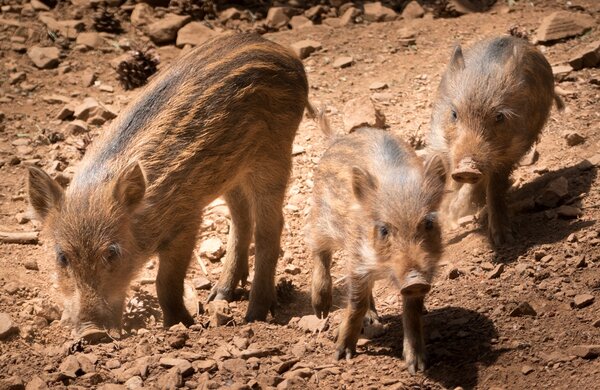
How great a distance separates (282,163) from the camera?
6109 millimetres

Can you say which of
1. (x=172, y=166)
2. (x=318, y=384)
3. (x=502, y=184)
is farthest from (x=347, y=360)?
(x=502, y=184)

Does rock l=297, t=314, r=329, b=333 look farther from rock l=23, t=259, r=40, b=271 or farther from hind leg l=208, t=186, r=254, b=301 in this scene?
rock l=23, t=259, r=40, b=271

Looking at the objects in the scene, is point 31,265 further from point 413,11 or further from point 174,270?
point 413,11

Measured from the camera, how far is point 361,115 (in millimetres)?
7277

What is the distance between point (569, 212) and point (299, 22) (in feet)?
14.0

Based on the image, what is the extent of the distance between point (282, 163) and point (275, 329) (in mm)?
1333

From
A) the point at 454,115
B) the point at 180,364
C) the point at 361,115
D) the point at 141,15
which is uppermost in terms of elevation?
the point at 141,15

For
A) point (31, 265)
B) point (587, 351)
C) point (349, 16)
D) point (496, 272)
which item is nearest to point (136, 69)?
point (349, 16)

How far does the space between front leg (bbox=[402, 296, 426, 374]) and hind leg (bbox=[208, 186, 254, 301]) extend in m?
2.10

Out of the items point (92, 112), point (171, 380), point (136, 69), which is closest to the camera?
point (171, 380)

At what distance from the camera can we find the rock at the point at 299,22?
9227 millimetres

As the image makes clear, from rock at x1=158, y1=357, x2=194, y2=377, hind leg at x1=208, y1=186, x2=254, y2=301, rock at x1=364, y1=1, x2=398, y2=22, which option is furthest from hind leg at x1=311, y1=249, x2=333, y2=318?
rock at x1=364, y1=1, x2=398, y2=22

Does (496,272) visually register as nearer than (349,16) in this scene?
Yes

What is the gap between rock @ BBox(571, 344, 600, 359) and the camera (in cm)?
429
